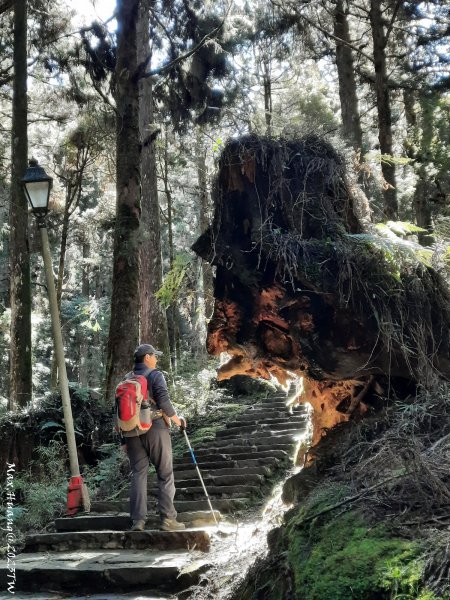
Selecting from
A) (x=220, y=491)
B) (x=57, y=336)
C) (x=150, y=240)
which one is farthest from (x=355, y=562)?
(x=150, y=240)

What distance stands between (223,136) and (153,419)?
10.2ft

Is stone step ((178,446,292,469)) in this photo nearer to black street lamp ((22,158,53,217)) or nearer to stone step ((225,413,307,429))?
stone step ((225,413,307,429))

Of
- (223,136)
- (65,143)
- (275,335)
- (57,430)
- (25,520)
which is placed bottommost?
(25,520)

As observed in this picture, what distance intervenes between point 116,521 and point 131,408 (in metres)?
1.48

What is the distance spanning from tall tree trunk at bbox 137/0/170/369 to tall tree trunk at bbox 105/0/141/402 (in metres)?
3.08

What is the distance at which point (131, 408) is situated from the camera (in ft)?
18.2

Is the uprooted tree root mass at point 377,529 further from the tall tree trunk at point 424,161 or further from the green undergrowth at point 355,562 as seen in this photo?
the tall tree trunk at point 424,161

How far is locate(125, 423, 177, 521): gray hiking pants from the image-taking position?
5.68 meters

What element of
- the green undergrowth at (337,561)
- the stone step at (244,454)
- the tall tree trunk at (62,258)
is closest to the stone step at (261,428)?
the stone step at (244,454)

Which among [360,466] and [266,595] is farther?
[360,466]

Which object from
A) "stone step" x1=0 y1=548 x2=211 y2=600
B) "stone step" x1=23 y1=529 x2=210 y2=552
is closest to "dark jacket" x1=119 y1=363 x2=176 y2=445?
"stone step" x1=23 y1=529 x2=210 y2=552

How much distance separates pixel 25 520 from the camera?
794 cm

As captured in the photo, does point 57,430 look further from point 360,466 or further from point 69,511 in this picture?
point 360,466

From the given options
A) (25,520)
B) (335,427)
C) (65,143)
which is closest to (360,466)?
(335,427)
